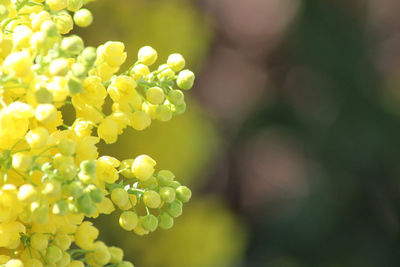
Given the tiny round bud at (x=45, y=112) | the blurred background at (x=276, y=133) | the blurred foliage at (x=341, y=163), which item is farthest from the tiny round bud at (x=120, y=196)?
the blurred foliage at (x=341, y=163)

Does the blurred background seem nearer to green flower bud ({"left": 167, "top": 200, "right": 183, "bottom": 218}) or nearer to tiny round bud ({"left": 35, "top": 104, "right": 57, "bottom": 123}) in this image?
green flower bud ({"left": 167, "top": 200, "right": 183, "bottom": 218})

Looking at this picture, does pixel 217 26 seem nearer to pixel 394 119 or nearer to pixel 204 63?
pixel 204 63

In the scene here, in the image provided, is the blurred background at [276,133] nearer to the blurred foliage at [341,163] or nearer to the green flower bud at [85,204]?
the blurred foliage at [341,163]

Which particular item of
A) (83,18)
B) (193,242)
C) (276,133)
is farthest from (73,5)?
(276,133)

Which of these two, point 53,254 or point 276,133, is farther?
point 276,133

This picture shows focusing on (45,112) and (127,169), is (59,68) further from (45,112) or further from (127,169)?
(127,169)

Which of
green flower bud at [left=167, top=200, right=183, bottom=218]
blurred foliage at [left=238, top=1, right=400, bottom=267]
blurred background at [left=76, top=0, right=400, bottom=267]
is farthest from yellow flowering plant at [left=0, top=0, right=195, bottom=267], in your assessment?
blurred foliage at [left=238, top=1, right=400, bottom=267]
